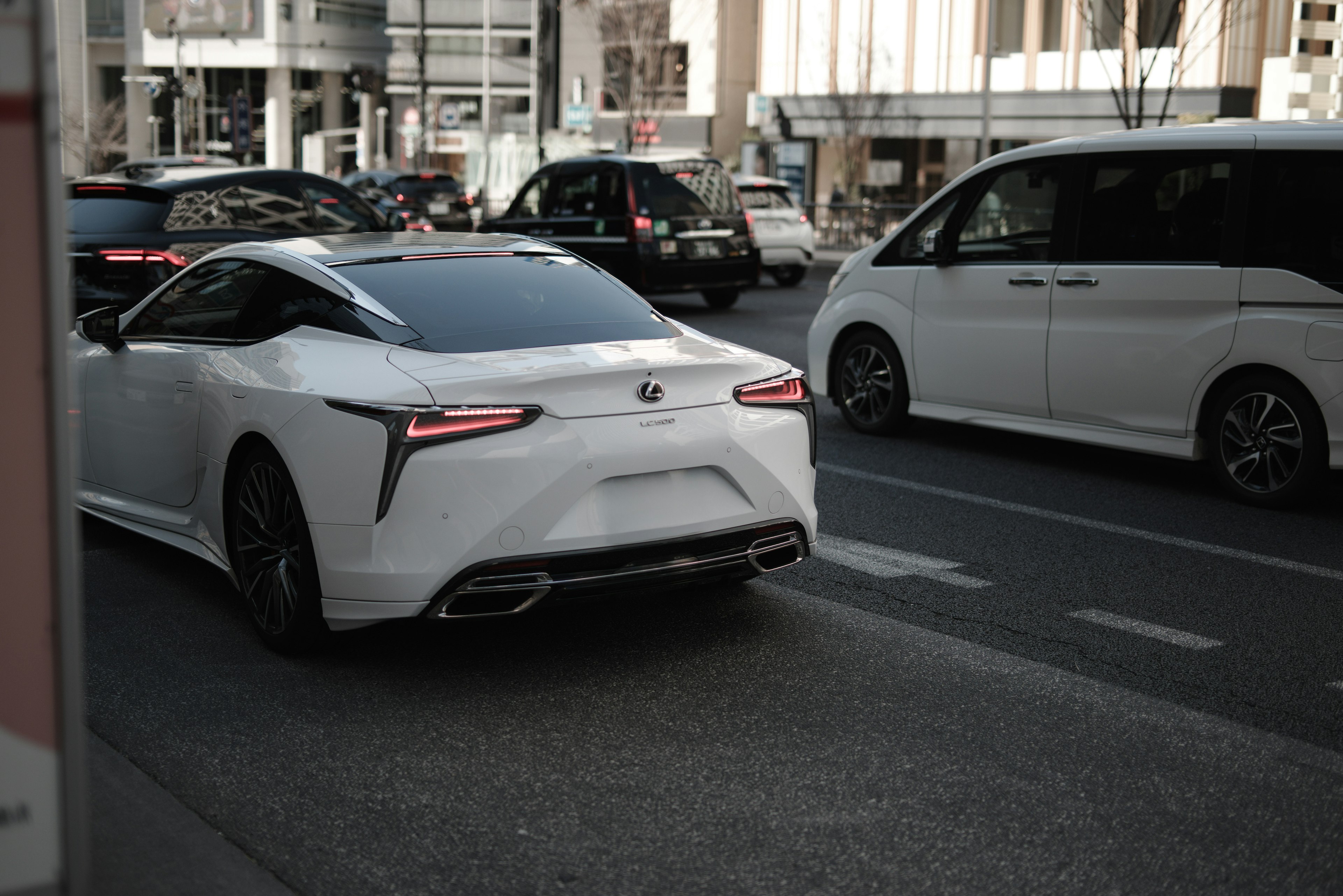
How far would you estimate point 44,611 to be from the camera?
2.38 meters

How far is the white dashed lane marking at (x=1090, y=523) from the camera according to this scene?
21.0ft

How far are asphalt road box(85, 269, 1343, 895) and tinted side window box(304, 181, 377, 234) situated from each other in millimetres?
5800

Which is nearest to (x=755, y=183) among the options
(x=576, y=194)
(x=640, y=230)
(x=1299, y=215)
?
(x=576, y=194)

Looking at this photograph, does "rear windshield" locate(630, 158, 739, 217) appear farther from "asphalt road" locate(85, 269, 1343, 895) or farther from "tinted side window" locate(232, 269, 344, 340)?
"tinted side window" locate(232, 269, 344, 340)

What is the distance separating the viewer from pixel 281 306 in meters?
5.49

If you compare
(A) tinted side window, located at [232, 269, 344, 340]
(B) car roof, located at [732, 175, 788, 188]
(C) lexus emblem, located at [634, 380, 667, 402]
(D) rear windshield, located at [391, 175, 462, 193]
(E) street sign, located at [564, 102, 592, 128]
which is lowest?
(C) lexus emblem, located at [634, 380, 667, 402]

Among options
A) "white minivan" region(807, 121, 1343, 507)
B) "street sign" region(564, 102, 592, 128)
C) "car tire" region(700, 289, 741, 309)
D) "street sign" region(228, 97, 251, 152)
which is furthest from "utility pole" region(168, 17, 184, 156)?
"white minivan" region(807, 121, 1343, 507)

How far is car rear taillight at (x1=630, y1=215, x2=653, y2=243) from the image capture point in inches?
671

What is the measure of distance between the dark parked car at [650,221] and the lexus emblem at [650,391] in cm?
1217

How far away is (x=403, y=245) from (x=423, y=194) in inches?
1239

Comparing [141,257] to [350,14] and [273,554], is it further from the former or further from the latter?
[350,14]

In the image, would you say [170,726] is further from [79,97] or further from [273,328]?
[79,97]

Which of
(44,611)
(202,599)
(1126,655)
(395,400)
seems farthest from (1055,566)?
(44,611)

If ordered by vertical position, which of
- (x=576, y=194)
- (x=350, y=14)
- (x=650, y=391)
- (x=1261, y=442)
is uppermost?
(x=350, y=14)
